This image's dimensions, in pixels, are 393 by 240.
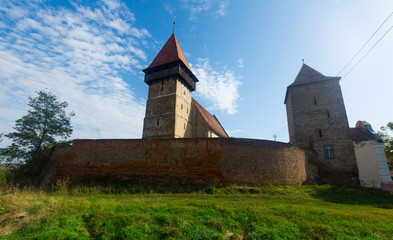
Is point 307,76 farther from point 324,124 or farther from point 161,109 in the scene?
point 161,109

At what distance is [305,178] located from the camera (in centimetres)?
1334

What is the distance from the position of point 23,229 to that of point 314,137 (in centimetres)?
1914

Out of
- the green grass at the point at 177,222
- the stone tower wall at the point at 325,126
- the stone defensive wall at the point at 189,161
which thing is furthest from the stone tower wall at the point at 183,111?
the green grass at the point at 177,222

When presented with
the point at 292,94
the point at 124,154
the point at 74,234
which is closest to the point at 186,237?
the point at 74,234

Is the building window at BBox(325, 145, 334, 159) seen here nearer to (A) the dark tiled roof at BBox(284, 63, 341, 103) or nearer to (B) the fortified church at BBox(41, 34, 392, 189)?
(B) the fortified church at BBox(41, 34, 392, 189)

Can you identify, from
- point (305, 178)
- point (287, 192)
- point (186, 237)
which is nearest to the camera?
point (186, 237)

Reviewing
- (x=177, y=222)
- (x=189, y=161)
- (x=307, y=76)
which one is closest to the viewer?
(x=177, y=222)

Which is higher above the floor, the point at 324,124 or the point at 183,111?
the point at 183,111

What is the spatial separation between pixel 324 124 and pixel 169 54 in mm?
16554

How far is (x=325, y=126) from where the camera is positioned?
54.7ft

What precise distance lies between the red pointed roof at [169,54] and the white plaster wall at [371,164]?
57.9 feet

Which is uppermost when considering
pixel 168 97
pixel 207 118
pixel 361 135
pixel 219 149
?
pixel 168 97

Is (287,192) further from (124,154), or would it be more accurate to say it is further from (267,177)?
(124,154)

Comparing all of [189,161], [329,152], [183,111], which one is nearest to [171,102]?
[183,111]
